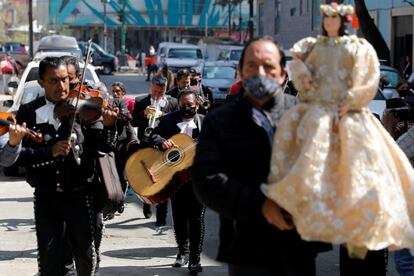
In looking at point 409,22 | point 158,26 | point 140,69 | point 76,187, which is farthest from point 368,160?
point 158,26

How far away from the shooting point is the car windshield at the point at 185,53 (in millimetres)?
41781

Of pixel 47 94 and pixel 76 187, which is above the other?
pixel 47 94

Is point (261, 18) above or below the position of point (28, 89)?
above

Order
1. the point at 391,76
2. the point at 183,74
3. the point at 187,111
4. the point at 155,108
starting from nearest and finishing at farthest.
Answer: the point at 187,111
the point at 155,108
the point at 183,74
the point at 391,76

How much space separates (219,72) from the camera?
27406 mm

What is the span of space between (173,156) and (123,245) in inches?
61.4

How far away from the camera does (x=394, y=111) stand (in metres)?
7.24

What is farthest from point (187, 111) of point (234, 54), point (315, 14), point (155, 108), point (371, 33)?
point (315, 14)

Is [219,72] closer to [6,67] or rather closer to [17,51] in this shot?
[6,67]

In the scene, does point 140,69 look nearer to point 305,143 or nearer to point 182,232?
point 182,232

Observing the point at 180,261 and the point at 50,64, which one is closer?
the point at 50,64

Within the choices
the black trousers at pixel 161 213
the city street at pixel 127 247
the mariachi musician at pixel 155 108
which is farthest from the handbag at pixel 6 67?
the black trousers at pixel 161 213

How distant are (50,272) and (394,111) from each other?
296cm

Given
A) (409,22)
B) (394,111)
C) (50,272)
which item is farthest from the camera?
(409,22)
